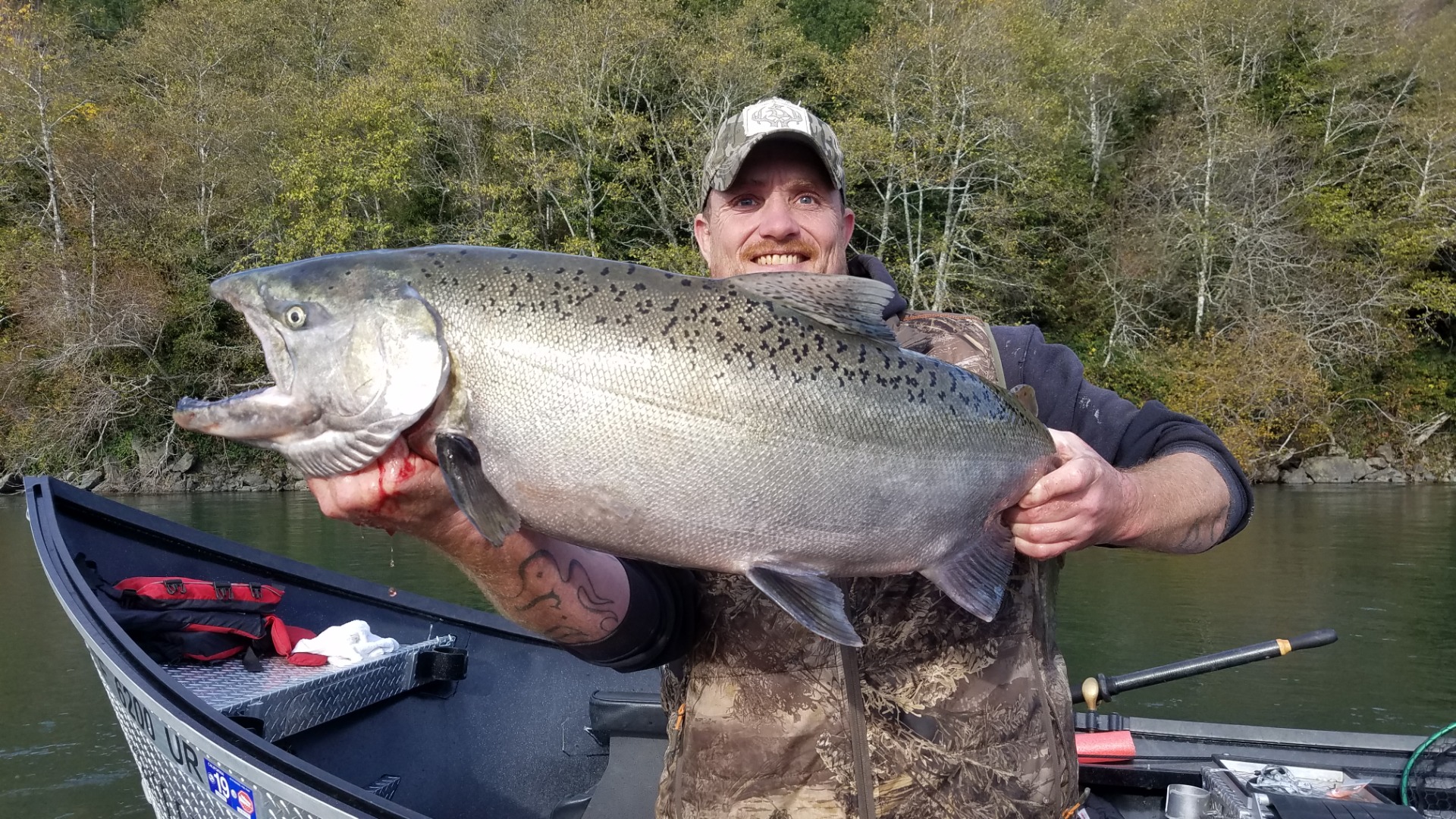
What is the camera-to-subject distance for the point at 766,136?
314 centimetres

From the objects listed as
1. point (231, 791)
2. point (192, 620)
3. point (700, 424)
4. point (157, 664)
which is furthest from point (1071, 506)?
point (192, 620)

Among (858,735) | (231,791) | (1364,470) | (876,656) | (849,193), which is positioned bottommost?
(1364,470)

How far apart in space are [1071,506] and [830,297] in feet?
2.61

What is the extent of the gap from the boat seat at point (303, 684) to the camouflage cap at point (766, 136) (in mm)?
3171

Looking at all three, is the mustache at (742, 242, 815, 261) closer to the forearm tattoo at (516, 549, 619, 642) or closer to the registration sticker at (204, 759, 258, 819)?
the forearm tattoo at (516, 549, 619, 642)

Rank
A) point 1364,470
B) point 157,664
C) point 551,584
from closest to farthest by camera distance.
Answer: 1. point 551,584
2. point 157,664
3. point 1364,470

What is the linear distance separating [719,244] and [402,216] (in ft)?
111

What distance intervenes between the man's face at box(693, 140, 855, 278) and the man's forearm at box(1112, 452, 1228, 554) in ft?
3.72

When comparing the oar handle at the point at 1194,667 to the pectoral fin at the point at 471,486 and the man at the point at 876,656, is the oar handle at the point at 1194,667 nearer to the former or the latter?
the man at the point at 876,656

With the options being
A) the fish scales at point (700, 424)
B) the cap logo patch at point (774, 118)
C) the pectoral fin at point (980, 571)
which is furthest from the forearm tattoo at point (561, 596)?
the cap logo patch at point (774, 118)

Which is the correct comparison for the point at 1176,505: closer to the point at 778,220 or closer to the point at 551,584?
the point at 778,220

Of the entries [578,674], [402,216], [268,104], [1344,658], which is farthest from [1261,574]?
[268,104]

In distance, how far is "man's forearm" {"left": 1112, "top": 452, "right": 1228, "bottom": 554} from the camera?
8.64 ft

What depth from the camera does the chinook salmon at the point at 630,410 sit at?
2.13 metres
